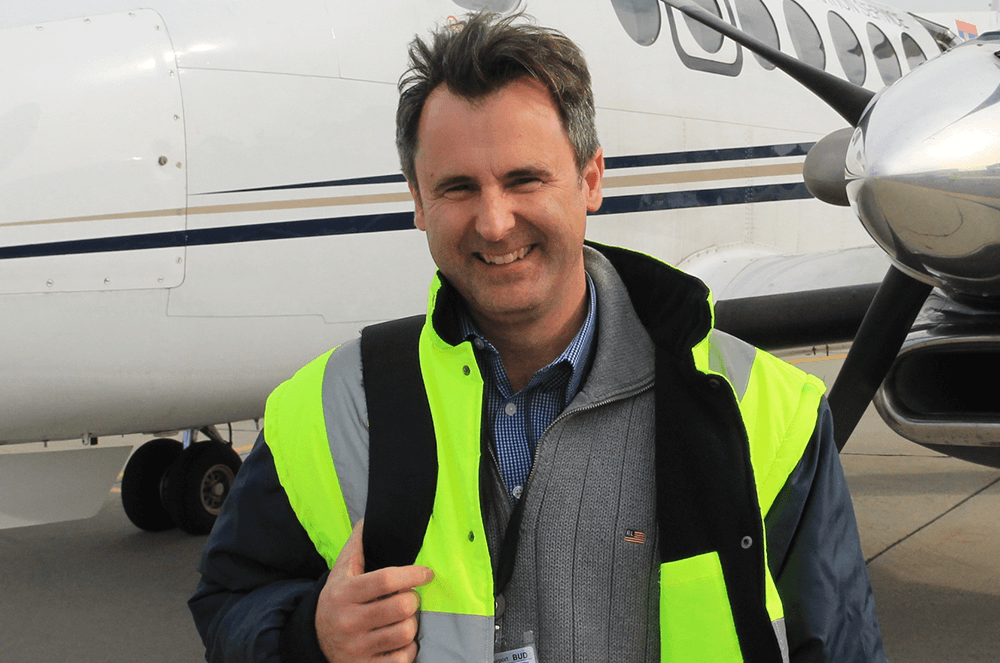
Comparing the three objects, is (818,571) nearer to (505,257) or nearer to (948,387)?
(505,257)

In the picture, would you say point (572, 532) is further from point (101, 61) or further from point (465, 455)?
point (101, 61)

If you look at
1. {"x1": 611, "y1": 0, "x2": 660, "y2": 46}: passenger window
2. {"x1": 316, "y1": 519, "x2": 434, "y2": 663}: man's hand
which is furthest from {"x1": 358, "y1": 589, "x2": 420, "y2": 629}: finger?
{"x1": 611, "y1": 0, "x2": 660, "y2": 46}: passenger window

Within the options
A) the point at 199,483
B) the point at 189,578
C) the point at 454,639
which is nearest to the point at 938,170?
the point at 454,639

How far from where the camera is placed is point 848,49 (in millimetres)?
6355

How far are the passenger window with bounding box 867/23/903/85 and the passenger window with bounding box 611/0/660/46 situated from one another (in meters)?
2.32

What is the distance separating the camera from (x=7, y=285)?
349cm

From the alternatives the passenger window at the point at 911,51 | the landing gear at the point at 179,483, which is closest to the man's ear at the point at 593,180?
the landing gear at the point at 179,483

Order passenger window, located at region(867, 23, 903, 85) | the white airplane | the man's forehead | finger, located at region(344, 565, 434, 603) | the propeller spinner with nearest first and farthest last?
finger, located at region(344, 565, 434, 603) → the man's forehead → the propeller spinner → the white airplane → passenger window, located at region(867, 23, 903, 85)

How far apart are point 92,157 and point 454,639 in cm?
288

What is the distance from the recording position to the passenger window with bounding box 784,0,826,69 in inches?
234

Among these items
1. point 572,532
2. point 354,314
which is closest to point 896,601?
point 354,314

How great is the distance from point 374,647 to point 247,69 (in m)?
3.19

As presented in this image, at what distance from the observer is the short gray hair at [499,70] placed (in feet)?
4.84

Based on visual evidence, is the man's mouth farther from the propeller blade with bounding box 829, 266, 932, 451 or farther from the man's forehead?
the propeller blade with bounding box 829, 266, 932, 451
